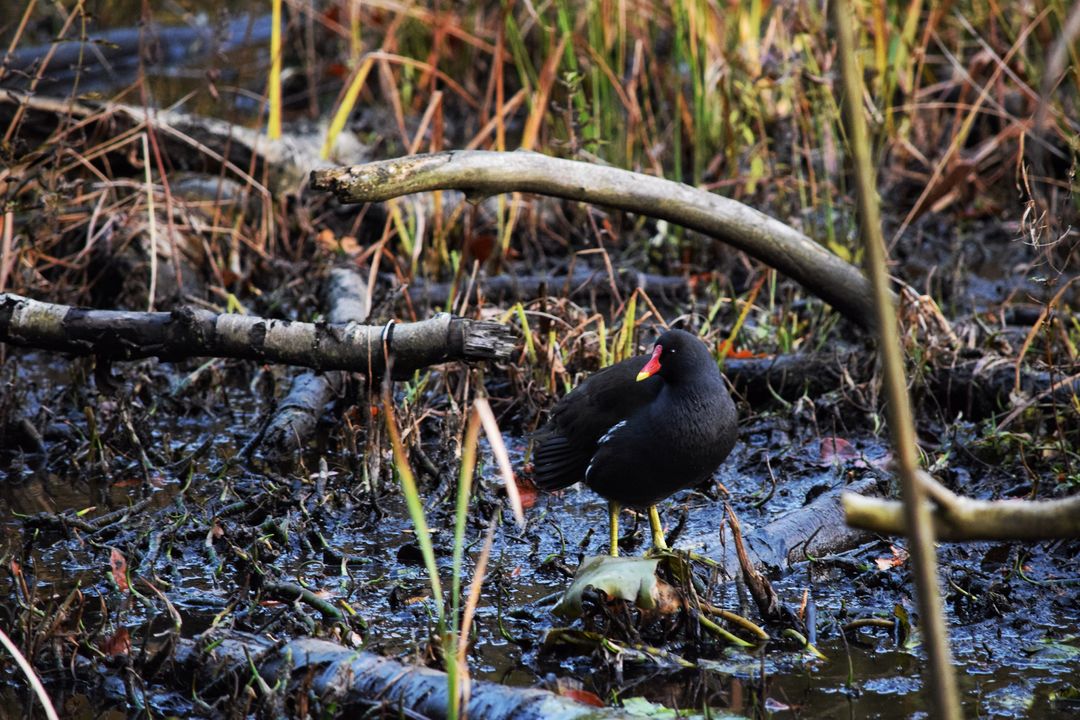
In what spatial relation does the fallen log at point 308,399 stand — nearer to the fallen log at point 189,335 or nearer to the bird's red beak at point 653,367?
the fallen log at point 189,335

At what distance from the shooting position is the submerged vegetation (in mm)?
2764

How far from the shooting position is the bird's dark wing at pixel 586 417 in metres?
3.48

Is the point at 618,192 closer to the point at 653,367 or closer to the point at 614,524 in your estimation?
the point at 653,367

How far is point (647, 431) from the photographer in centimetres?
325

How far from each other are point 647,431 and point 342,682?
1110 mm

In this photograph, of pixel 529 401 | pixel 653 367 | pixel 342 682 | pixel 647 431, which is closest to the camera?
pixel 342 682

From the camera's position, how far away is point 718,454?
3.25 meters

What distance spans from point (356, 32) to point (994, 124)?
366 cm

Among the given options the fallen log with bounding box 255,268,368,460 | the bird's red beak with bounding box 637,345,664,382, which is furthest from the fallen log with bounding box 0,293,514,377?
the bird's red beak with bounding box 637,345,664,382

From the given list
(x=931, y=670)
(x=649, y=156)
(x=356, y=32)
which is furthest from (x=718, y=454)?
(x=356, y=32)

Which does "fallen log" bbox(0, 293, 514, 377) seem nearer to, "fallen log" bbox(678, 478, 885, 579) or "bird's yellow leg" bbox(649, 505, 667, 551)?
"bird's yellow leg" bbox(649, 505, 667, 551)

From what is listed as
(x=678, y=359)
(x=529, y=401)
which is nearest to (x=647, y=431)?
(x=678, y=359)

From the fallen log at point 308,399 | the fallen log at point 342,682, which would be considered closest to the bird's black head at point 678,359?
the fallen log at point 308,399

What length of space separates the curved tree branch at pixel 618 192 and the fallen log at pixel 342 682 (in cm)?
129
